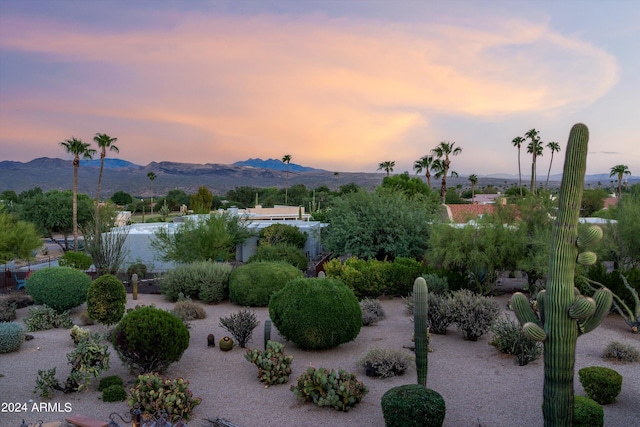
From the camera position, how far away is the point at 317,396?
9.88 metres

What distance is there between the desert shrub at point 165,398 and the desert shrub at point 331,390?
6.72 ft

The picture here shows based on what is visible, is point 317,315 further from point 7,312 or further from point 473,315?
point 7,312

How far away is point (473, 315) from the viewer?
14359mm

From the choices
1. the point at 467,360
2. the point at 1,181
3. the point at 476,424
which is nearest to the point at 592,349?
the point at 467,360

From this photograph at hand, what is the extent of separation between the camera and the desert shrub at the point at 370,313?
16422 millimetres

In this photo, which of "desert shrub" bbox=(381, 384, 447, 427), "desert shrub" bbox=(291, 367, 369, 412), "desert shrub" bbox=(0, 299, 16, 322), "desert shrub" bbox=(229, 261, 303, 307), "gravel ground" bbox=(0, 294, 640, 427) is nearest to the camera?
"desert shrub" bbox=(381, 384, 447, 427)

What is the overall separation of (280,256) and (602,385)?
17.8 metres

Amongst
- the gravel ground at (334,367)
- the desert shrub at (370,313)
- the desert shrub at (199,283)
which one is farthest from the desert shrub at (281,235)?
the gravel ground at (334,367)

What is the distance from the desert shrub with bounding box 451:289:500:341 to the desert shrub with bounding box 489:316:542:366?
0.61m

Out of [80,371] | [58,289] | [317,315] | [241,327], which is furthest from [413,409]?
[58,289]

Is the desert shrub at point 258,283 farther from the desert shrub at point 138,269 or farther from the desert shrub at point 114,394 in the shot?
the desert shrub at point 138,269

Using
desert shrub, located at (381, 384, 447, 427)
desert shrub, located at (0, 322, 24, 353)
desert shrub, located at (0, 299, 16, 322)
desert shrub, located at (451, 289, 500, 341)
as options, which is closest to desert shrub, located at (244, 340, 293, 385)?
desert shrub, located at (381, 384, 447, 427)

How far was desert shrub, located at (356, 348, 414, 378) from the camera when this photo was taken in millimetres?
11568

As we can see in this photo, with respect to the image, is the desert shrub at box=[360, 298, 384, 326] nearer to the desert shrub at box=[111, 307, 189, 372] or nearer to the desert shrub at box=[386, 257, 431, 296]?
the desert shrub at box=[386, 257, 431, 296]
